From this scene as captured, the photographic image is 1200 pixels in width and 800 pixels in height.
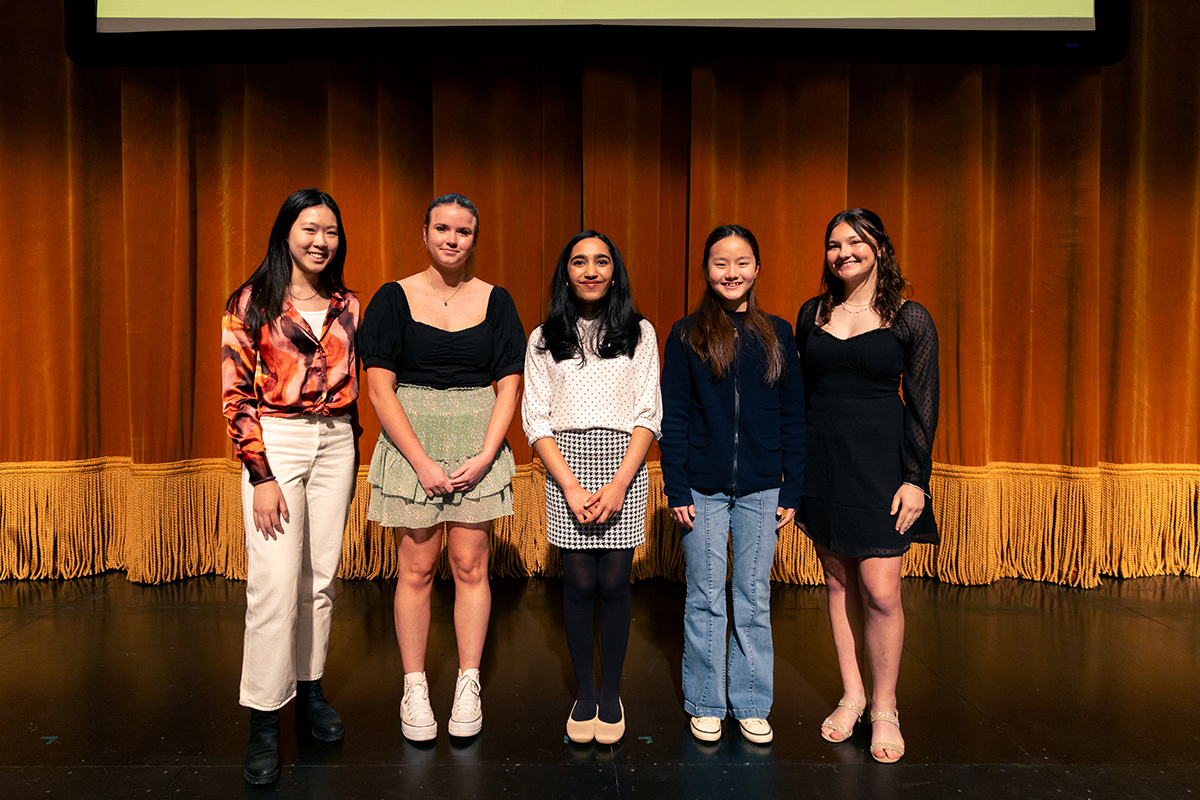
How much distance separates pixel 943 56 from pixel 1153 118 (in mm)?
1105

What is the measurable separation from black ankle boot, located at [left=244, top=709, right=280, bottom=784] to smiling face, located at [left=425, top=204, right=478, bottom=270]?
3.45ft

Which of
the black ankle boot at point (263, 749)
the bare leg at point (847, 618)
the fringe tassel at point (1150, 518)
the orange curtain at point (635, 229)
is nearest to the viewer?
the black ankle boot at point (263, 749)

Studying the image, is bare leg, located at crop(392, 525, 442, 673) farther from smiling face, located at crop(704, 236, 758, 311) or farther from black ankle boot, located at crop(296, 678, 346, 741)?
smiling face, located at crop(704, 236, 758, 311)

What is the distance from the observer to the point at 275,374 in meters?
1.51

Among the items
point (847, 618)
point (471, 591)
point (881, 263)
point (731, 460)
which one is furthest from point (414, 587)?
point (881, 263)

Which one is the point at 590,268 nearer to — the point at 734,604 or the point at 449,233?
the point at 449,233

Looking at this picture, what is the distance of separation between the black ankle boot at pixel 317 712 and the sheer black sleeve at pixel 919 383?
142cm

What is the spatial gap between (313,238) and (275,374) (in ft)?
0.99

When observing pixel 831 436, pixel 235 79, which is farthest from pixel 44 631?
pixel 831 436

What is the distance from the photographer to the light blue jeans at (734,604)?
160 centimetres

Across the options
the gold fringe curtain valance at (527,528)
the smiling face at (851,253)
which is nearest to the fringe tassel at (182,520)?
the gold fringe curtain valance at (527,528)

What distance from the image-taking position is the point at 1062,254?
110 inches

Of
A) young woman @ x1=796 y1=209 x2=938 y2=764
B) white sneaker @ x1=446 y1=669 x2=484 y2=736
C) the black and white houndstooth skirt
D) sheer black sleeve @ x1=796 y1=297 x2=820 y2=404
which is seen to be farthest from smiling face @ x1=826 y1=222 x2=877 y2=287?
white sneaker @ x1=446 y1=669 x2=484 y2=736

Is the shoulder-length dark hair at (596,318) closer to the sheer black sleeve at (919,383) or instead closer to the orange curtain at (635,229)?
the sheer black sleeve at (919,383)
